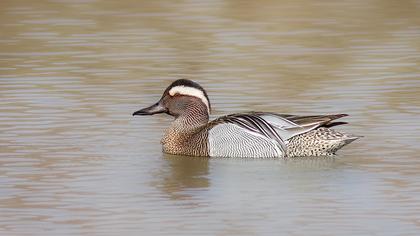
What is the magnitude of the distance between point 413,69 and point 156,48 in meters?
3.03

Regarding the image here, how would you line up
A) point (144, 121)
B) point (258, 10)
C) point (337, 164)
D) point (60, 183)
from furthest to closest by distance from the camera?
point (258, 10), point (144, 121), point (337, 164), point (60, 183)

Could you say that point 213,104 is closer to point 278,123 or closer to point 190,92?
point 190,92

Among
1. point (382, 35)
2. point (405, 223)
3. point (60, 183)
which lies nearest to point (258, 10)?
point (382, 35)

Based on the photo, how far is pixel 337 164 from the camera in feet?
41.2

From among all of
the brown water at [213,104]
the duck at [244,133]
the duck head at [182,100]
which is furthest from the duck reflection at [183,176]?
the duck head at [182,100]

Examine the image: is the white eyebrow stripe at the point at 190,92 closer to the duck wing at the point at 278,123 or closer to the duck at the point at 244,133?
Answer: the duck at the point at 244,133

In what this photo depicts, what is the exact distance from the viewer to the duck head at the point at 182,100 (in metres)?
13.6

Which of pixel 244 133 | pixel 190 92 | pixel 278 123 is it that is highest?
pixel 190 92

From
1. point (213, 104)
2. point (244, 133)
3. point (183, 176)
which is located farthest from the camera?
point (213, 104)

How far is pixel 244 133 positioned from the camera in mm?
13211

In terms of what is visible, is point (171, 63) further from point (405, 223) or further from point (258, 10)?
point (405, 223)

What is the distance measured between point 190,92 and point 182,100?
11cm

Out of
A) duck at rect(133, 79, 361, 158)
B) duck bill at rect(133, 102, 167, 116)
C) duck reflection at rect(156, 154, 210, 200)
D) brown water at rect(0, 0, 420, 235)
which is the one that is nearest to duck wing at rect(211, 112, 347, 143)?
duck at rect(133, 79, 361, 158)

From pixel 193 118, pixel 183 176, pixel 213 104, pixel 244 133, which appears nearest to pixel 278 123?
pixel 244 133
